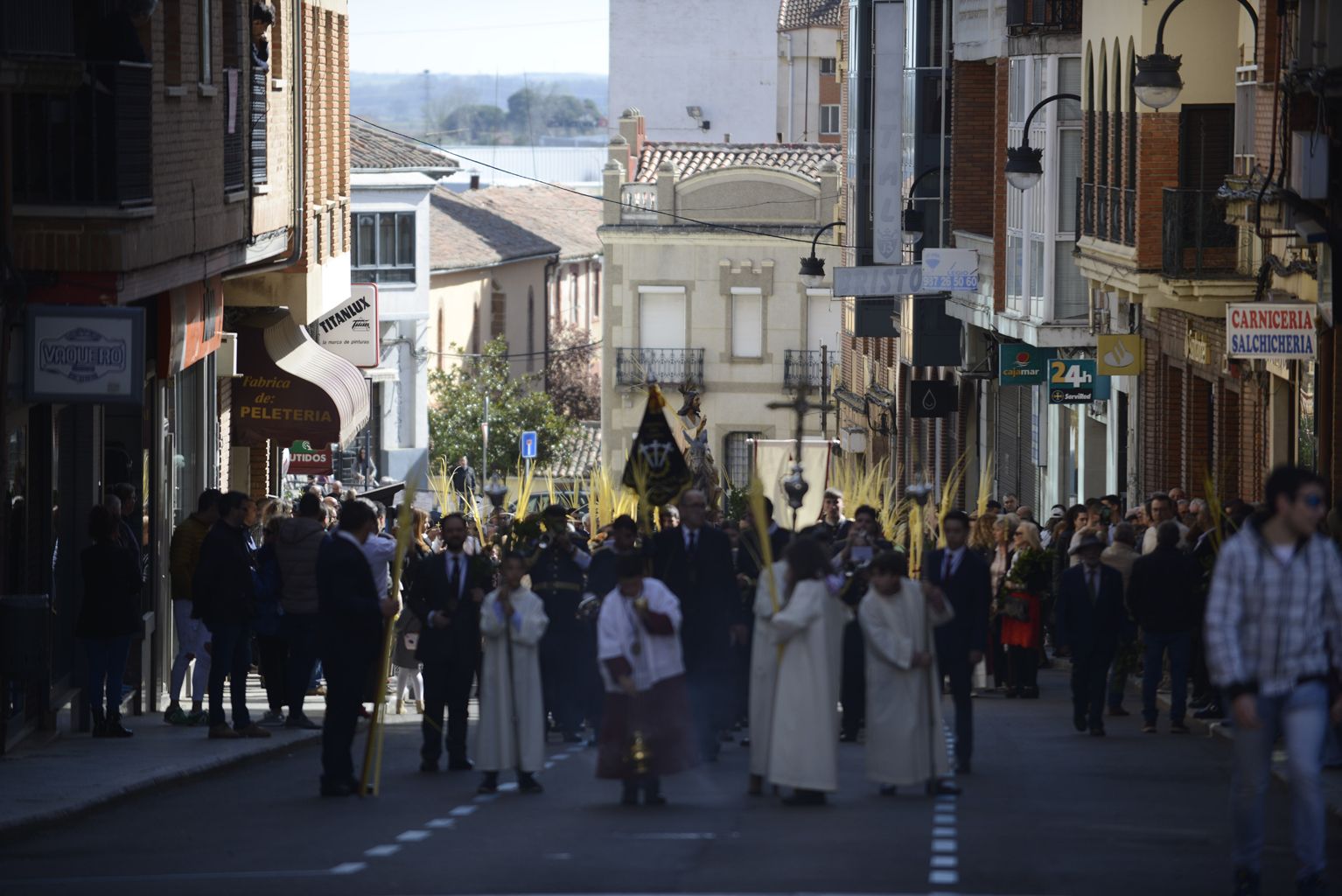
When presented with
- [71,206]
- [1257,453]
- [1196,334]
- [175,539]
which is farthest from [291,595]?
[1196,334]

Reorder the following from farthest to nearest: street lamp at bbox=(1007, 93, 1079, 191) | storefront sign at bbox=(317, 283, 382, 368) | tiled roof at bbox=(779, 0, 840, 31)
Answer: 1. tiled roof at bbox=(779, 0, 840, 31)
2. storefront sign at bbox=(317, 283, 382, 368)
3. street lamp at bbox=(1007, 93, 1079, 191)

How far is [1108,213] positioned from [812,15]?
53.6 meters

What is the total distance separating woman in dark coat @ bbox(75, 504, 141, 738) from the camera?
1773cm

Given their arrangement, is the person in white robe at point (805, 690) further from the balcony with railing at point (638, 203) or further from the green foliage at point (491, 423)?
the green foliage at point (491, 423)

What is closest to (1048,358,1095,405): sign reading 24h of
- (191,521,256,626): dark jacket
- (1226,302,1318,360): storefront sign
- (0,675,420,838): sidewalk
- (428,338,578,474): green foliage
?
(1226,302,1318,360): storefront sign

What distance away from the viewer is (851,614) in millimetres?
18828

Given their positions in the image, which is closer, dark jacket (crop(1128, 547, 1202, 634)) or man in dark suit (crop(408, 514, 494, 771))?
man in dark suit (crop(408, 514, 494, 771))

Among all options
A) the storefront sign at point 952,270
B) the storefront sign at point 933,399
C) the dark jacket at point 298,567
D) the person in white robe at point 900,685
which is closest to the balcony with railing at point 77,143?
the dark jacket at point 298,567

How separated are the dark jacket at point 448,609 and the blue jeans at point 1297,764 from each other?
22.8 feet

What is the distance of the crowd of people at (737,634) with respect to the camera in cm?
1043

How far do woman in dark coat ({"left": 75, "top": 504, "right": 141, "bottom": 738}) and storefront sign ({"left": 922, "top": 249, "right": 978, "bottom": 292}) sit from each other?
20618mm

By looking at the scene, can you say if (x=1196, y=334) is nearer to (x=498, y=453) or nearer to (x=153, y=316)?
(x=153, y=316)

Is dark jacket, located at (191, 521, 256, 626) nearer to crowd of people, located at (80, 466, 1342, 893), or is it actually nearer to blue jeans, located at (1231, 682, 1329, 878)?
crowd of people, located at (80, 466, 1342, 893)

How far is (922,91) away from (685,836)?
31.3 m
